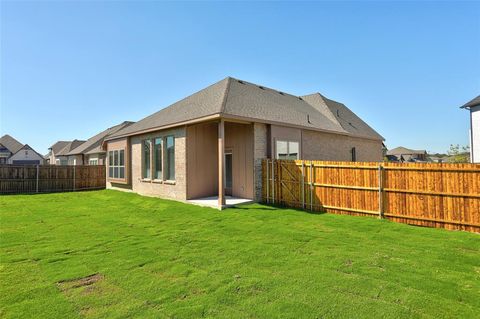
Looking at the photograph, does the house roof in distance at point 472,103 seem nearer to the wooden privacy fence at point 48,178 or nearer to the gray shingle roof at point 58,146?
the wooden privacy fence at point 48,178

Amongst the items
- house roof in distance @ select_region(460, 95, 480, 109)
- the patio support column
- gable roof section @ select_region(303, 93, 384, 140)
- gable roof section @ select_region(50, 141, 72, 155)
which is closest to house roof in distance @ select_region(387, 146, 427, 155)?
gable roof section @ select_region(303, 93, 384, 140)

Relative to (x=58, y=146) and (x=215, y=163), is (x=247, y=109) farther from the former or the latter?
(x=58, y=146)

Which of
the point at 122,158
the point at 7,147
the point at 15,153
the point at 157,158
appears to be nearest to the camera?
the point at 157,158

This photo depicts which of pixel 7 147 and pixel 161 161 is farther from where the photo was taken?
pixel 7 147

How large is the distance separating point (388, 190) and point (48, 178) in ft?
73.6

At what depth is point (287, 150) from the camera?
520 inches

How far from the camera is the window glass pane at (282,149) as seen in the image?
41.9 feet

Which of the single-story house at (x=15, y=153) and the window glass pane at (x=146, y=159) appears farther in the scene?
the single-story house at (x=15, y=153)

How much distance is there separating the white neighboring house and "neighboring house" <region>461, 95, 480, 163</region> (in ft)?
202

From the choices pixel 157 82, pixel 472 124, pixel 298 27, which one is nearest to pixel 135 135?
pixel 157 82

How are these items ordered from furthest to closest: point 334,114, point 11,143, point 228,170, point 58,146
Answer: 1. point 58,146
2. point 11,143
3. point 334,114
4. point 228,170

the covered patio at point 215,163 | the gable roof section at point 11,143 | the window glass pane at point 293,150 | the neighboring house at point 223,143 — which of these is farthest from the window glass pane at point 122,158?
the gable roof section at point 11,143

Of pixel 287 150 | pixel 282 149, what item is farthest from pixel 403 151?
pixel 282 149

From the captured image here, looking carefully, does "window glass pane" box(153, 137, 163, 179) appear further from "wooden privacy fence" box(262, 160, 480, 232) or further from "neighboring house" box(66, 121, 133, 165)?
"neighboring house" box(66, 121, 133, 165)
